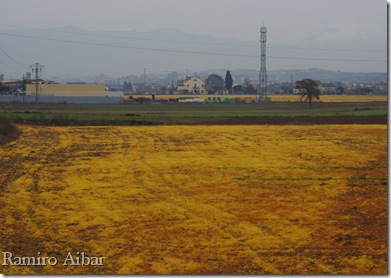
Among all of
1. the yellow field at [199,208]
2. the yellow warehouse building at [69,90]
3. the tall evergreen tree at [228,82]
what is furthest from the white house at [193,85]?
the yellow field at [199,208]

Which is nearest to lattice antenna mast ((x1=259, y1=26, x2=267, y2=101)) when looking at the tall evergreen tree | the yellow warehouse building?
the yellow warehouse building

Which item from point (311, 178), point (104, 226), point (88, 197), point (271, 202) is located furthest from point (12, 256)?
point (311, 178)

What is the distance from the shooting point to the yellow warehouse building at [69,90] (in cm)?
9750

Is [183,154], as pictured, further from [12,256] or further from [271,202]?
[12,256]

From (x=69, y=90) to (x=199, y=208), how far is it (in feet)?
294

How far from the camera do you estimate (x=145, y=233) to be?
9.81m

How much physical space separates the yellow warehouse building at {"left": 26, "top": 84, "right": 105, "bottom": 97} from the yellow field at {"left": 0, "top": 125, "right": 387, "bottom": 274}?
76899 mm

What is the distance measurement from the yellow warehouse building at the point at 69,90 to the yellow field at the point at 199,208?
76899 mm

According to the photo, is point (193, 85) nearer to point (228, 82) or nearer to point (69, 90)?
point (228, 82)

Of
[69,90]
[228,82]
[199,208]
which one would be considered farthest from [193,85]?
[199,208]

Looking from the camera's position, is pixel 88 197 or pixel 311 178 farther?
pixel 311 178

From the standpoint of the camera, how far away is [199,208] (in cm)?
1172

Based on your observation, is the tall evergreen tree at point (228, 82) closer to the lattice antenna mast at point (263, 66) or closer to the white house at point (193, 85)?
the white house at point (193, 85)

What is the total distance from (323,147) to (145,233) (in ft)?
45.9
